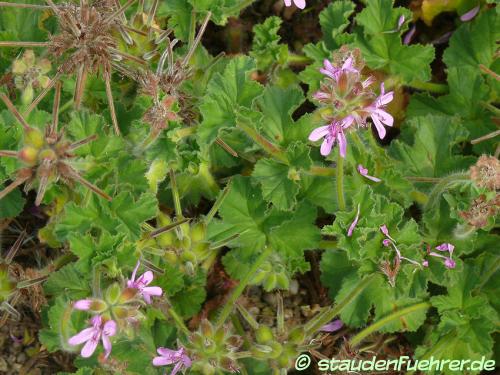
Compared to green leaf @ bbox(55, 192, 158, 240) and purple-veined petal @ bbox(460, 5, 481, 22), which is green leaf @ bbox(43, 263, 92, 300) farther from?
purple-veined petal @ bbox(460, 5, 481, 22)

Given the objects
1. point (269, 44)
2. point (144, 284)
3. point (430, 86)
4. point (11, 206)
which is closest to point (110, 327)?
point (144, 284)

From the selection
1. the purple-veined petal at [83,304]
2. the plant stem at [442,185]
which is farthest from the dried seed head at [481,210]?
the purple-veined petal at [83,304]

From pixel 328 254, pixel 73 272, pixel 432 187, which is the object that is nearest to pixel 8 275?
pixel 73 272

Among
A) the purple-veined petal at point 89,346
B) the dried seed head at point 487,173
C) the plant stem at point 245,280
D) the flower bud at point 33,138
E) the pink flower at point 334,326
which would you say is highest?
the flower bud at point 33,138

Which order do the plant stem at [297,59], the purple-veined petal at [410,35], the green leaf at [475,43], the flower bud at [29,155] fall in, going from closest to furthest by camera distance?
1. the flower bud at [29,155]
2. the green leaf at [475,43]
3. the plant stem at [297,59]
4. the purple-veined petal at [410,35]

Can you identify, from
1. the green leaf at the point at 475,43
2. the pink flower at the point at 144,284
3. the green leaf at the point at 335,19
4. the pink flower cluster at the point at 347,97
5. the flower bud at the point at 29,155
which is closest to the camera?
the flower bud at the point at 29,155

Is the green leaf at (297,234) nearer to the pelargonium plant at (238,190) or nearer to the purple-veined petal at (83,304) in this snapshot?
the pelargonium plant at (238,190)

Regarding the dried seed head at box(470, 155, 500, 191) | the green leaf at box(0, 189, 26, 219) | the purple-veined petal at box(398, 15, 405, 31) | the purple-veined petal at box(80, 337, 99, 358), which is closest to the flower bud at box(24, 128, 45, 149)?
the purple-veined petal at box(80, 337, 99, 358)

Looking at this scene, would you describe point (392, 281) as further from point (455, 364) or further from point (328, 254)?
point (455, 364)
